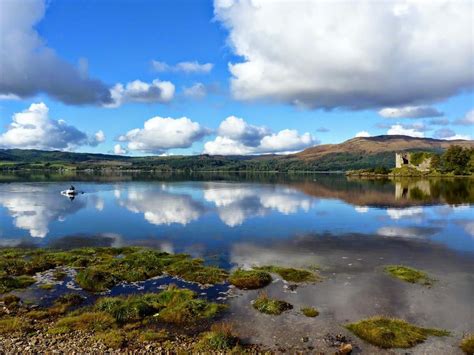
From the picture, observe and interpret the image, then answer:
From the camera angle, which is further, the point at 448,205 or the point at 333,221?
the point at 448,205

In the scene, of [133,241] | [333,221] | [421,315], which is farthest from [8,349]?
[333,221]

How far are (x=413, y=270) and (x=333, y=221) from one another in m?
33.0

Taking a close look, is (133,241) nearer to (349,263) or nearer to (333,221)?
(349,263)

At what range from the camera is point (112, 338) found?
20.9m

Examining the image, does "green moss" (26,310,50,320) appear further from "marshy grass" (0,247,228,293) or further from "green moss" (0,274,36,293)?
"green moss" (0,274,36,293)

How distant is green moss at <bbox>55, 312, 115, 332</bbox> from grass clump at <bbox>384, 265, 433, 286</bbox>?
83.3ft

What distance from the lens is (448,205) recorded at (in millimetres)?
88125

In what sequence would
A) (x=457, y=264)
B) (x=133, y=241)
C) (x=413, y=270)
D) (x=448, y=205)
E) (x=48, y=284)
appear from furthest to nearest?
(x=448, y=205), (x=133, y=241), (x=457, y=264), (x=413, y=270), (x=48, y=284)

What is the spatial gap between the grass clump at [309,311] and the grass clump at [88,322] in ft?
42.0

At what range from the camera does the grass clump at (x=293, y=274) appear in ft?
110

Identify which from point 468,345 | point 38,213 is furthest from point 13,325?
point 38,213

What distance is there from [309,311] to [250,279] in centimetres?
765

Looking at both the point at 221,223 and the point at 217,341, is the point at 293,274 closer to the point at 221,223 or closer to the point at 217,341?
the point at 217,341

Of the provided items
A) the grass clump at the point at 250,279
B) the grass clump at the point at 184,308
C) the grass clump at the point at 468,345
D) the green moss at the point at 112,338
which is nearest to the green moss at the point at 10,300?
the green moss at the point at 112,338
